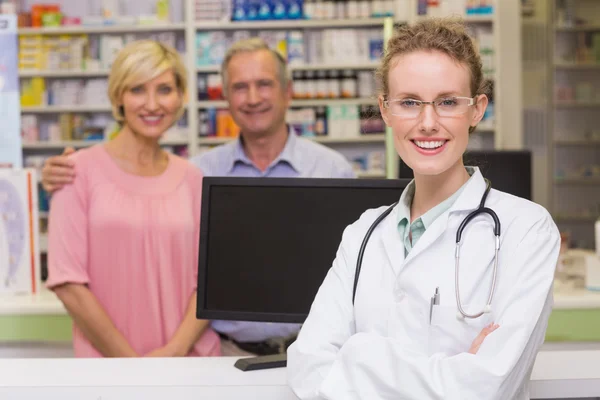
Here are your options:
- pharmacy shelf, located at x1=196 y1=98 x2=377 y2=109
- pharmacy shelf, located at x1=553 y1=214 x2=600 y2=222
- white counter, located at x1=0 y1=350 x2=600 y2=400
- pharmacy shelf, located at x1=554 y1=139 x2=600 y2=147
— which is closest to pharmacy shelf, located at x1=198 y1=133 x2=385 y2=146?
pharmacy shelf, located at x1=196 y1=98 x2=377 y2=109

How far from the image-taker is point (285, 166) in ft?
8.65

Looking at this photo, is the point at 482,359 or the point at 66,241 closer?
the point at 482,359

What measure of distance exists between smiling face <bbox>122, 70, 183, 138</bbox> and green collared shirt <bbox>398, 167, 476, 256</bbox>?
106 centimetres

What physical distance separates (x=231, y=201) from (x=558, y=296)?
1.61 metres

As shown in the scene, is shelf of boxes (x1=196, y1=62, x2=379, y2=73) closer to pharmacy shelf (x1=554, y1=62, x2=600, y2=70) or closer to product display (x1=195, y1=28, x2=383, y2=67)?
product display (x1=195, y1=28, x2=383, y2=67)

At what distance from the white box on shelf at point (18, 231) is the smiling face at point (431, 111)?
200 cm

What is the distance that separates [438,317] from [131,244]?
1.18 meters

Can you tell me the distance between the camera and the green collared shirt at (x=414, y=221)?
1416 mm

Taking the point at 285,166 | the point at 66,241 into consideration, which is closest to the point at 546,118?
the point at 285,166

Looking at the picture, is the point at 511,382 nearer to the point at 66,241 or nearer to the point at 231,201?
the point at 231,201

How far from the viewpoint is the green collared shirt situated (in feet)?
4.64

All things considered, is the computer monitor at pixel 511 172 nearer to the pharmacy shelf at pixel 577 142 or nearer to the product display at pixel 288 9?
the product display at pixel 288 9

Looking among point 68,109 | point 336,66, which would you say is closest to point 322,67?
point 336,66

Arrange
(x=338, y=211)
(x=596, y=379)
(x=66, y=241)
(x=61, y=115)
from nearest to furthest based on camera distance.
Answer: (x=596, y=379)
(x=338, y=211)
(x=66, y=241)
(x=61, y=115)
